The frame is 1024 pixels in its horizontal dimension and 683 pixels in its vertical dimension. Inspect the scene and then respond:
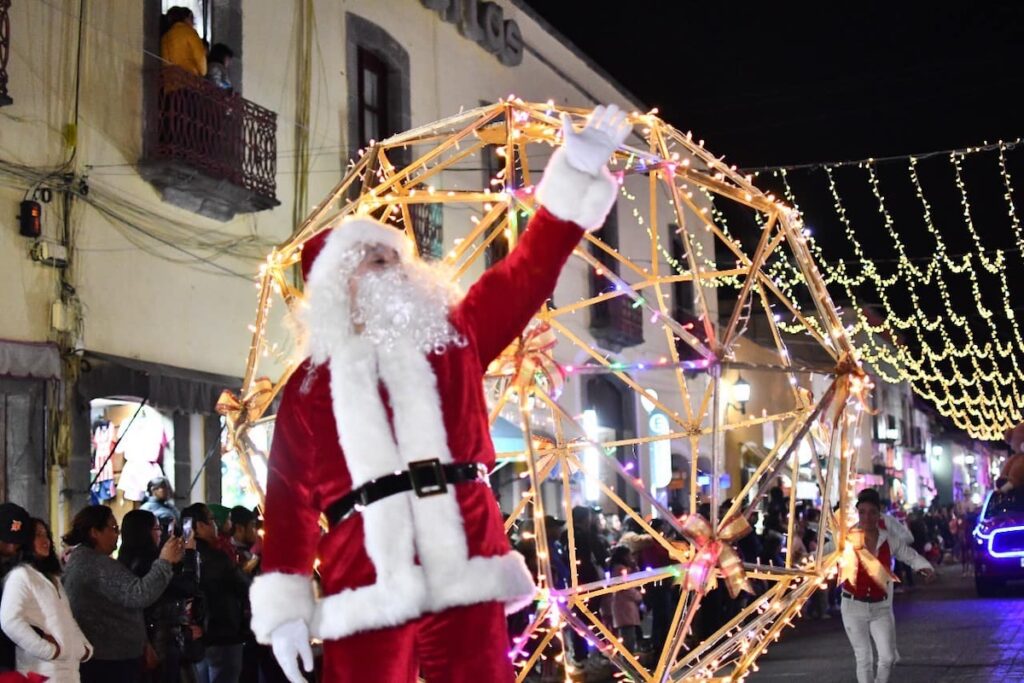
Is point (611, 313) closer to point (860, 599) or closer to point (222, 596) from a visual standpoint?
point (860, 599)

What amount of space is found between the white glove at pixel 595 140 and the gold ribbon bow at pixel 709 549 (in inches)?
71.3

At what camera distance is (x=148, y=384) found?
11258 mm

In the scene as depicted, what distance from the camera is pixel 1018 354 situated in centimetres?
3638

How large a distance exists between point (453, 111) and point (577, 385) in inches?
209

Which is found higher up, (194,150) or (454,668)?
(194,150)

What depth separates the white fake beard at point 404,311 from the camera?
414 cm

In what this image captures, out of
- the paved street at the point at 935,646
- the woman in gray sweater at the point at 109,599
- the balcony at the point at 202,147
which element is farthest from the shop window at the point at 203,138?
the paved street at the point at 935,646

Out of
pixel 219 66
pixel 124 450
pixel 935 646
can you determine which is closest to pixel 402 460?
pixel 124 450

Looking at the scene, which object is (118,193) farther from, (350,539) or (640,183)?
(640,183)

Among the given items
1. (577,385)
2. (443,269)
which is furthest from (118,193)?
(577,385)

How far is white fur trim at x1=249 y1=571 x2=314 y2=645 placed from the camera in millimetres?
3977

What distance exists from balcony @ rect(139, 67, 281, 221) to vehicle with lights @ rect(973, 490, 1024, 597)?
11051 millimetres

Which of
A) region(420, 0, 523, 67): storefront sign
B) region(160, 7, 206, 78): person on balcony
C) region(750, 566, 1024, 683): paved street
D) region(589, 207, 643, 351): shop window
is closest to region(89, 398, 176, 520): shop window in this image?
region(160, 7, 206, 78): person on balcony

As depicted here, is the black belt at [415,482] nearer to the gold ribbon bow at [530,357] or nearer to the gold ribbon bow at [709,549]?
the gold ribbon bow at [709,549]
